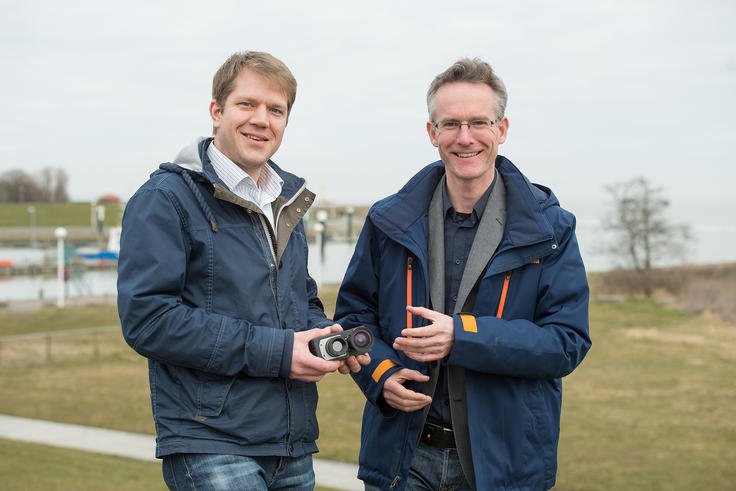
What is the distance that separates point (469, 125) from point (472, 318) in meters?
0.73

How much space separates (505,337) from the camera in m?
2.60

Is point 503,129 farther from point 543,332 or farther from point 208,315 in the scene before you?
point 208,315

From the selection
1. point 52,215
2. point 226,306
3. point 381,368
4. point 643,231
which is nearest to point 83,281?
point 643,231

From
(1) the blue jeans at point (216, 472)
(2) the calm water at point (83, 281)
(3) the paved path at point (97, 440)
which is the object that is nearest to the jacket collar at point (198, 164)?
(1) the blue jeans at point (216, 472)

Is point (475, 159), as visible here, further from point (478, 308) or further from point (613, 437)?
point (613, 437)

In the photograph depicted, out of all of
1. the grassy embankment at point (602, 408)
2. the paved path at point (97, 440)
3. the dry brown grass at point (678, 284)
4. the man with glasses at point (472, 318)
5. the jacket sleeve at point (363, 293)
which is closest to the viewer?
the man with glasses at point (472, 318)

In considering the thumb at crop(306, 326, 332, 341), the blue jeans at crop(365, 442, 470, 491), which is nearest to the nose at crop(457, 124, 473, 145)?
the thumb at crop(306, 326, 332, 341)

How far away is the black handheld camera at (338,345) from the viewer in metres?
2.46

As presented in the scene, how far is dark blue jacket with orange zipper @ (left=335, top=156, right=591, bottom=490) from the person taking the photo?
103 inches

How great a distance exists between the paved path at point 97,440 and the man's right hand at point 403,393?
6.63 metres

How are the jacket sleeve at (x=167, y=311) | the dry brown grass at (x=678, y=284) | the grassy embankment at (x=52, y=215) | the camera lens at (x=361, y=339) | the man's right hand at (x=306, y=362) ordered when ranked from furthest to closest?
the grassy embankment at (x=52, y=215), the dry brown grass at (x=678, y=284), the camera lens at (x=361, y=339), the man's right hand at (x=306, y=362), the jacket sleeve at (x=167, y=311)

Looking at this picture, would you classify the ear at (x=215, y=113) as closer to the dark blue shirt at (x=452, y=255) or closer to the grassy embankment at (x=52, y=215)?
the dark blue shirt at (x=452, y=255)

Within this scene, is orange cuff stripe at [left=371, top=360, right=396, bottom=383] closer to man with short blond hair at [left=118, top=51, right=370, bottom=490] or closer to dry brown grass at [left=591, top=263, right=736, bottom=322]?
man with short blond hair at [left=118, top=51, right=370, bottom=490]

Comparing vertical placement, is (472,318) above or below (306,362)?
above
